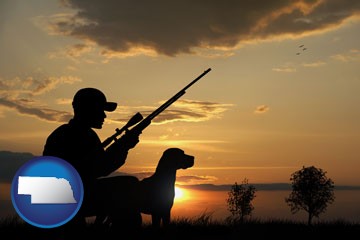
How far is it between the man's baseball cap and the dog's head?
597 centimetres

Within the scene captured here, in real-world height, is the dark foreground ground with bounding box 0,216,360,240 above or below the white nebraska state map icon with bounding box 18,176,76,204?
below

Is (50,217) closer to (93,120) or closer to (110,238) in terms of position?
(110,238)

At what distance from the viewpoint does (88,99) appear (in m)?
7.81

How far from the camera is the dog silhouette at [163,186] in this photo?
12508mm

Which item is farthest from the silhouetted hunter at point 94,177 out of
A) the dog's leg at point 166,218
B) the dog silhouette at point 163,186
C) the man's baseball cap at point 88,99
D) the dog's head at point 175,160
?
the dog's head at point 175,160

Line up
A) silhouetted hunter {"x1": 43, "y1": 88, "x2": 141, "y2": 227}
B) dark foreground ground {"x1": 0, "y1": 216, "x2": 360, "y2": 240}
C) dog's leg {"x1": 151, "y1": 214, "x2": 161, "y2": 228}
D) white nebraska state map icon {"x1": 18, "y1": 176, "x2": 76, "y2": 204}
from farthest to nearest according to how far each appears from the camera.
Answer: dog's leg {"x1": 151, "y1": 214, "x2": 161, "y2": 228}
dark foreground ground {"x1": 0, "y1": 216, "x2": 360, "y2": 240}
silhouetted hunter {"x1": 43, "y1": 88, "x2": 141, "y2": 227}
white nebraska state map icon {"x1": 18, "y1": 176, "x2": 76, "y2": 204}

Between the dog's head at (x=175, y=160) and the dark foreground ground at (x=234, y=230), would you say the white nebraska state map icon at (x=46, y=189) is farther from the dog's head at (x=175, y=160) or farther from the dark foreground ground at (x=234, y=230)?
the dog's head at (x=175, y=160)

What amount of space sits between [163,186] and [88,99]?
5776 millimetres

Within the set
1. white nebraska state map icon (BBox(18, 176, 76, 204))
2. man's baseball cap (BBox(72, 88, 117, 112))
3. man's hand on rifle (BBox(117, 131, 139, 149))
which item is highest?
man's baseball cap (BBox(72, 88, 117, 112))

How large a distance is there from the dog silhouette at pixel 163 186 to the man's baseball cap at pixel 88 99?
13.9 feet

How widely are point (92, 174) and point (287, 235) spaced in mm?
6261

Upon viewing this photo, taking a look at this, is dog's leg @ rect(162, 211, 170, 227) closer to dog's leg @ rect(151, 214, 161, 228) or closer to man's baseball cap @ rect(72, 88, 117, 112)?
dog's leg @ rect(151, 214, 161, 228)

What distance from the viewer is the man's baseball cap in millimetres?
7781

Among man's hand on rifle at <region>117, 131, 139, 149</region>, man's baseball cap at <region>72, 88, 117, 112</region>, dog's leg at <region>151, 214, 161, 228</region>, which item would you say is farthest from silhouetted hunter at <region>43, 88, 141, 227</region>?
dog's leg at <region>151, 214, 161, 228</region>
